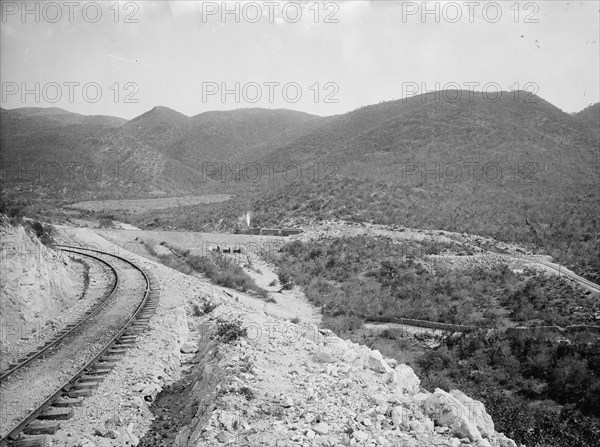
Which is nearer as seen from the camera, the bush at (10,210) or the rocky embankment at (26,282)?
the rocky embankment at (26,282)

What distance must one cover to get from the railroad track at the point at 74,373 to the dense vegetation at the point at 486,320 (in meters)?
7.28

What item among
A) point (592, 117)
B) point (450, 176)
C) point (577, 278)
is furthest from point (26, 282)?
point (592, 117)

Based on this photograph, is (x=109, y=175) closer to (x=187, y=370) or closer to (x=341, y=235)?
(x=341, y=235)

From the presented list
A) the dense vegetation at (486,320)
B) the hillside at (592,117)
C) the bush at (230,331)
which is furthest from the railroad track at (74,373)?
A: the hillside at (592,117)

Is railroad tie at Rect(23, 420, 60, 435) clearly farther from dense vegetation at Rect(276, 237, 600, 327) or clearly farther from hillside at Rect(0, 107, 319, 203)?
hillside at Rect(0, 107, 319, 203)

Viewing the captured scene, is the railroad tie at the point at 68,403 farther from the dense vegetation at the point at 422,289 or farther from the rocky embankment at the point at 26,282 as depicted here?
the dense vegetation at the point at 422,289

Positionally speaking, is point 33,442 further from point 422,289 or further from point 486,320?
point 422,289

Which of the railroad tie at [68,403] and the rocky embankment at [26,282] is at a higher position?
the rocky embankment at [26,282]

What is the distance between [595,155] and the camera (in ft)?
241

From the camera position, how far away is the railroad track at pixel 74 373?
5.74 meters

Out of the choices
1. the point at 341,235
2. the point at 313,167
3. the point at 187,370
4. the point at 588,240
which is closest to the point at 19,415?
the point at 187,370

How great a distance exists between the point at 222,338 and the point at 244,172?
295 ft

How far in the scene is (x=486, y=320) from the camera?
15.8 m

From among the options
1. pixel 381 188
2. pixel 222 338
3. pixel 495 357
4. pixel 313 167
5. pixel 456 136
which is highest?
pixel 456 136
